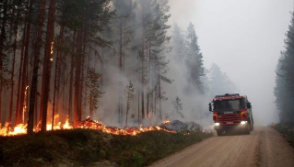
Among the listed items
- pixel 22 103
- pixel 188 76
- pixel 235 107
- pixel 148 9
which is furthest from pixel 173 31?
pixel 22 103

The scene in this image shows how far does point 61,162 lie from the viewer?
874 centimetres

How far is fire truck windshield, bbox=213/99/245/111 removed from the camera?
21328mm

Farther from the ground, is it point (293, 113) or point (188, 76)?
point (188, 76)

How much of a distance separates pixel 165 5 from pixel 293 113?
98.3ft

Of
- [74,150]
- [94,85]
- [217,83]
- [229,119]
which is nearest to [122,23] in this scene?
[94,85]

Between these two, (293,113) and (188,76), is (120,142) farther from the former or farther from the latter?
(293,113)

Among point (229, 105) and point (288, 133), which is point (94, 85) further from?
point (288, 133)

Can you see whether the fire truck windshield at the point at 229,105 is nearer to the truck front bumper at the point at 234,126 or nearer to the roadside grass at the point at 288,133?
the truck front bumper at the point at 234,126

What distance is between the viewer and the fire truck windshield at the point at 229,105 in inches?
840

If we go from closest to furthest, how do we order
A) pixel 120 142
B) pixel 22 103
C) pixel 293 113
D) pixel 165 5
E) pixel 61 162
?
pixel 61 162 → pixel 120 142 → pixel 22 103 → pixel 165 5 → pixel 293 113

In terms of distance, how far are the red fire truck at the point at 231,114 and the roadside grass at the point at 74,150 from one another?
920 cm

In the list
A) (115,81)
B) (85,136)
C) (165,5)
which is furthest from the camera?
(165,5)

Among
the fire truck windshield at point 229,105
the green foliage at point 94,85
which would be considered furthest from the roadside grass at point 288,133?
the green foliage at point 94,85

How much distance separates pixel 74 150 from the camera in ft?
33.2
